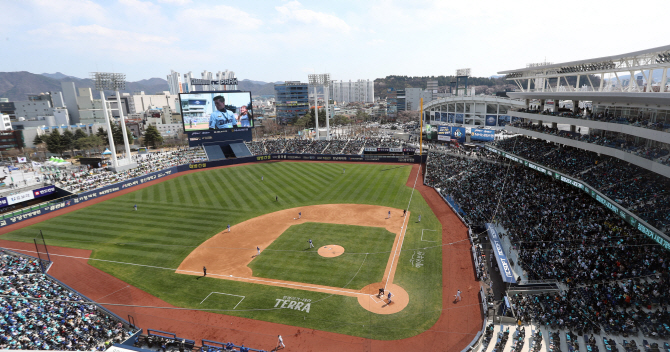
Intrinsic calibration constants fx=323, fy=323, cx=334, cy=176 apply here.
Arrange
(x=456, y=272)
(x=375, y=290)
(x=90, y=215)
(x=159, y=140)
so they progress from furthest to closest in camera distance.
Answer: (x=159, y=140) → (x=90, y=215) → (x=456, y=272) → (x=375, y=290)

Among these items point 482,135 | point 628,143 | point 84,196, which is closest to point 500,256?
point 628,143

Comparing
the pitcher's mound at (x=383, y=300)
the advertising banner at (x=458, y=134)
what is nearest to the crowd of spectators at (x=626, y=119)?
the pitcher's mound at (x=383, y=300)

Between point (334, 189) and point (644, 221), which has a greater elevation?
point (644, 221)

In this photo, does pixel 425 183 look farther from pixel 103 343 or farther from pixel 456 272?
pixel 103 343

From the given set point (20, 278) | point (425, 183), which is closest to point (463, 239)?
point (425, 183)

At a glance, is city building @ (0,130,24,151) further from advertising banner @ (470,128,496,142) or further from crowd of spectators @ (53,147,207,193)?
advertising banner @ (470,128,496,142)
